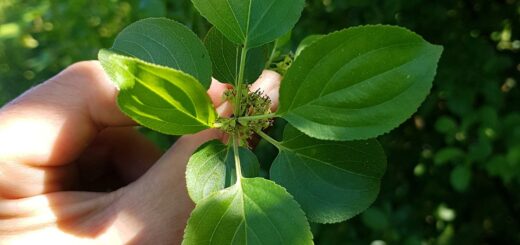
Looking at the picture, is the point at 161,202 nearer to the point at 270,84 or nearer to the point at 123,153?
the point at 270,84

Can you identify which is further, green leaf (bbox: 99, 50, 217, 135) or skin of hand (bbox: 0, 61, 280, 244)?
skin of hand (bbox: 0, 61, 280, 244)

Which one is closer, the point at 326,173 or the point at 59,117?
the point at 326,173

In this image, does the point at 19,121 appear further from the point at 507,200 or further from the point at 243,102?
the point at 507,200

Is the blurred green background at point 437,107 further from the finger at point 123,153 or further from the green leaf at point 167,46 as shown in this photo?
the green leaf at point 167,46

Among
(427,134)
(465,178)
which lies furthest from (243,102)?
(427,134)

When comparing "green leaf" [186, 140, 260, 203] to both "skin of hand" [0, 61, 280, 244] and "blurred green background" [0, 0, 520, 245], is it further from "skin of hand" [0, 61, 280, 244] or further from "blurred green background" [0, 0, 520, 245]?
"blurred green background" [0, 0, 520, 245]

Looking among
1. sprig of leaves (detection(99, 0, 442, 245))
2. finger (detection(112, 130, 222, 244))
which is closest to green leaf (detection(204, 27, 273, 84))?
sprig of leaves (detection(99, 0, 442, 245))

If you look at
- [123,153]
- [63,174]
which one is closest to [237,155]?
[63,174]
